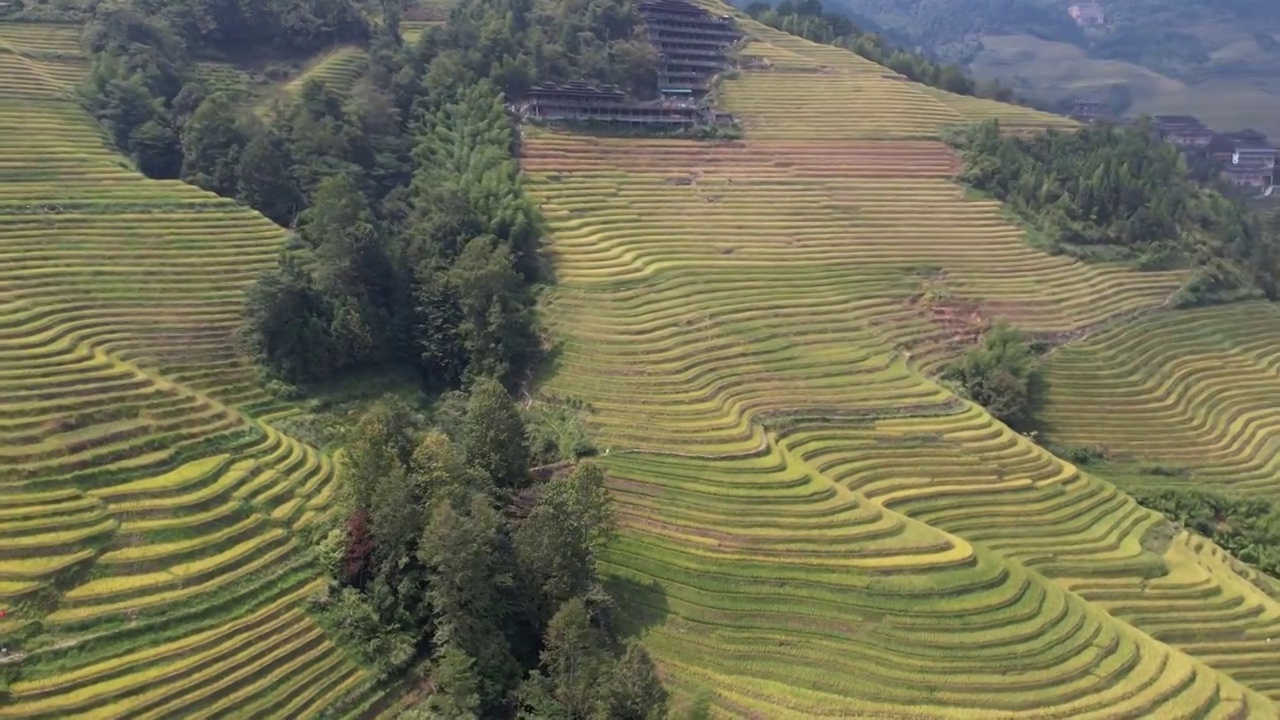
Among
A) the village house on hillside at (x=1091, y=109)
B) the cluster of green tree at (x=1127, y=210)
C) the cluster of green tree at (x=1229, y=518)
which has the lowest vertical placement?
the cluster of green tree at (x=1229, y=518)

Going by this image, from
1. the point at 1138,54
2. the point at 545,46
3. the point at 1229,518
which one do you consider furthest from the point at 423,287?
the point at 1138,54

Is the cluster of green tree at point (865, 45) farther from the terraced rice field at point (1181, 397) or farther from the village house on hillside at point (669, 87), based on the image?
the terraced rice field at point (1181, 397)

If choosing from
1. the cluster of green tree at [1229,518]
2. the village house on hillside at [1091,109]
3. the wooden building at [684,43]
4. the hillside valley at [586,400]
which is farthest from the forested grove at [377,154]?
the village house on hillside at [1091,109]

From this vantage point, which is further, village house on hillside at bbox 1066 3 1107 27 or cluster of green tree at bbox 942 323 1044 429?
village house on hillside at bbox 1066 3 1107 27

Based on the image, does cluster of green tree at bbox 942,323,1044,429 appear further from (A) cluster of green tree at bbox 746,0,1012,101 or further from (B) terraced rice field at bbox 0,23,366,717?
(A) cluster of green tree at bbox 746,0,1012,101

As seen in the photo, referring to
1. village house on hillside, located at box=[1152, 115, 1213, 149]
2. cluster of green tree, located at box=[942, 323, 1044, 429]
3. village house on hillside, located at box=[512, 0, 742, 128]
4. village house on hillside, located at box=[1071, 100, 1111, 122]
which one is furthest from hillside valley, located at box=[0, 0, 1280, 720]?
village house on hillside, located at box=[1071, 100, 1111, 122]
